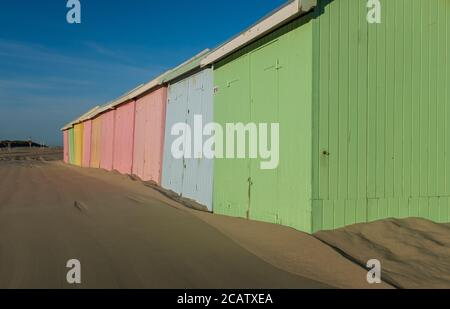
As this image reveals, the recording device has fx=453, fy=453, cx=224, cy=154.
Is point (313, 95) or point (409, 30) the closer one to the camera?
point (313, 95)

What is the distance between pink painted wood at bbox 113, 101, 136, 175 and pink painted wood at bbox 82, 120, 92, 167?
8318 mm

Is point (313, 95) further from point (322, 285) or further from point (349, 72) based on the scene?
point (322, 285)

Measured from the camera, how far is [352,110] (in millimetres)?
6211

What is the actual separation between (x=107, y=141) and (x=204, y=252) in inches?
691

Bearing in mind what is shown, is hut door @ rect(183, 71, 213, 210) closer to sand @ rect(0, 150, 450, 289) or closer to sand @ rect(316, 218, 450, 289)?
sand @ rect(0, 150, 450, 289)

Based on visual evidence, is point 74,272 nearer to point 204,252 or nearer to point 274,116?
point 204,252

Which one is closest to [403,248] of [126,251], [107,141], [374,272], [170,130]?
[374,272]

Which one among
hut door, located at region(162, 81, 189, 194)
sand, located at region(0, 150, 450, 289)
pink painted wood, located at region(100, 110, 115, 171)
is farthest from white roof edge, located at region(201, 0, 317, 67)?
pink painted wood, located at region(100, 110, 115, 171)

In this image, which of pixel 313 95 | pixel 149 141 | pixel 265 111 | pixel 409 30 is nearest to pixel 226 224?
pixel 265 111

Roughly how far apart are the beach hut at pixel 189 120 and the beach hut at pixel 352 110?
89.0 inches
